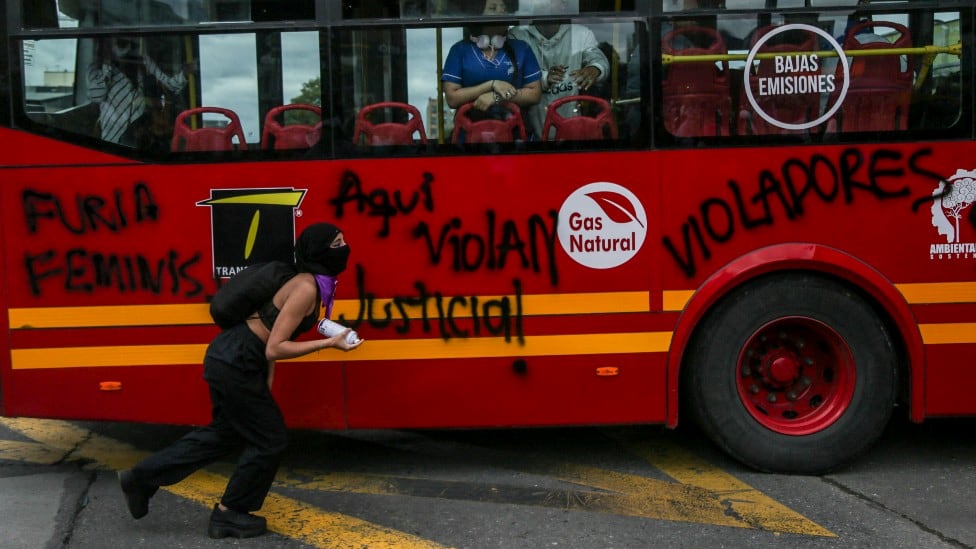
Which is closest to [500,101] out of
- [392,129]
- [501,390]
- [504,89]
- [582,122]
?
[504,89]

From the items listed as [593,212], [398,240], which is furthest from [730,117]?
[398,240]

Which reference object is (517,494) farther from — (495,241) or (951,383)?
(951,383)

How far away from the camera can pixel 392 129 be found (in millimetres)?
5301

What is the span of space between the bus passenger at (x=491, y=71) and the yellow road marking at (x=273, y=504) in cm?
217

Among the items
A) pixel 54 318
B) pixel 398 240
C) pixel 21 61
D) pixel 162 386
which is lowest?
pixel 162 386

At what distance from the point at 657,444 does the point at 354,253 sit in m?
2.30

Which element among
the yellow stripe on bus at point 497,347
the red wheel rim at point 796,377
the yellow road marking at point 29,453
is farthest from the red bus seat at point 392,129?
the yellow road marking at point 29,453

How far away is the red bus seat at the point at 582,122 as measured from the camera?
532cm

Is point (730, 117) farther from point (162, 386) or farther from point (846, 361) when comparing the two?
point (162, 386)

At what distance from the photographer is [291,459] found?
606cm

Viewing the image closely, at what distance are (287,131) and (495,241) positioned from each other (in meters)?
1.21

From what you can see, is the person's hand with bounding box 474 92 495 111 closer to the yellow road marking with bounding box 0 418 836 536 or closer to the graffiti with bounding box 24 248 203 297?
the graffiti with bounding box 24 248 203 297

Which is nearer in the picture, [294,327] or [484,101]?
[294,327]

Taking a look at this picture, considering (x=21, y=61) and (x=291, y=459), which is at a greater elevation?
(x=21, y=61)
